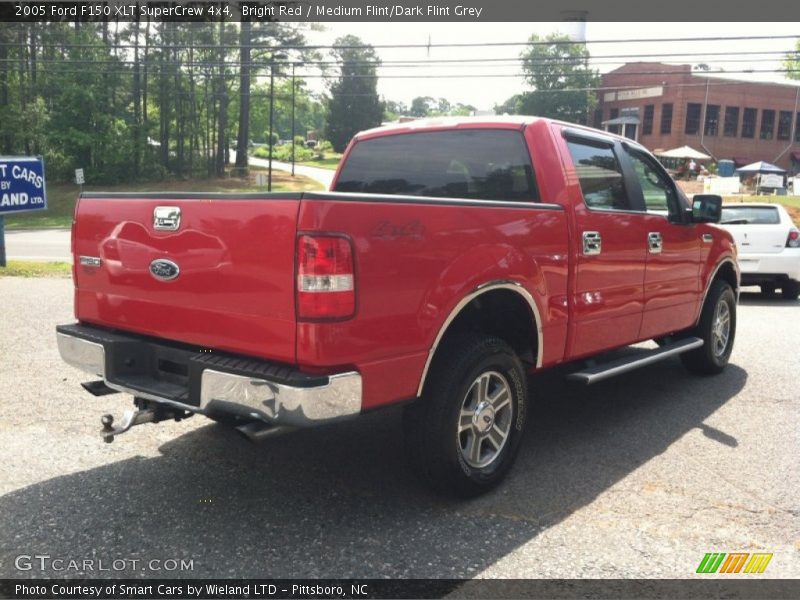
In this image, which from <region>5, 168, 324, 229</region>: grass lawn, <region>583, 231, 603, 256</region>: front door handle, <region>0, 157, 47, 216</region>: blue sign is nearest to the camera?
<region>583, 231, 603, 256</region>: front door handle

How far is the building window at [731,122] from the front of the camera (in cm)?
6384

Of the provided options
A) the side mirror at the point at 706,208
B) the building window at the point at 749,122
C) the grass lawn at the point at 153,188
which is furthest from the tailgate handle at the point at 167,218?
the building window at the point at 749,122

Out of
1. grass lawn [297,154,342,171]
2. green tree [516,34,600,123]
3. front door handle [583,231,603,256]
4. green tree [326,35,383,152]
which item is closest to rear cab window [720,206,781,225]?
front door handle [583,231,603,256]

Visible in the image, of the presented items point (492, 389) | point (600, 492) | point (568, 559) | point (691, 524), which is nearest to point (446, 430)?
point (492, 389)

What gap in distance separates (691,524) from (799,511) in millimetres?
646

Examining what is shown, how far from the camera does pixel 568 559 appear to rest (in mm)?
3207

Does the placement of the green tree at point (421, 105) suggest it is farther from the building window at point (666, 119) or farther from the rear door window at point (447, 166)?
the rear door window at point (447, 166)

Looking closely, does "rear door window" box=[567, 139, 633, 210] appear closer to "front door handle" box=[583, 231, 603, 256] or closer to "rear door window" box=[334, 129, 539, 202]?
"front door handle" box=[583, 231, 603, 256]

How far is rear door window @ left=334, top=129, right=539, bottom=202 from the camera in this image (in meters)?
4.50

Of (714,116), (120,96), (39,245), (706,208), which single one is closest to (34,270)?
(39,245)

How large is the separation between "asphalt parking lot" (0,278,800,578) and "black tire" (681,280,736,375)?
27.5 inches

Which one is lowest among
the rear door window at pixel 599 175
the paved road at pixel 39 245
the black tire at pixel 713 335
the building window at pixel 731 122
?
the paved road at pixel 39 245

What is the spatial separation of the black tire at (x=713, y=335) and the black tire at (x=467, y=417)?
298cm

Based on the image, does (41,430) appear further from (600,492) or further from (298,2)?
(298,2)
